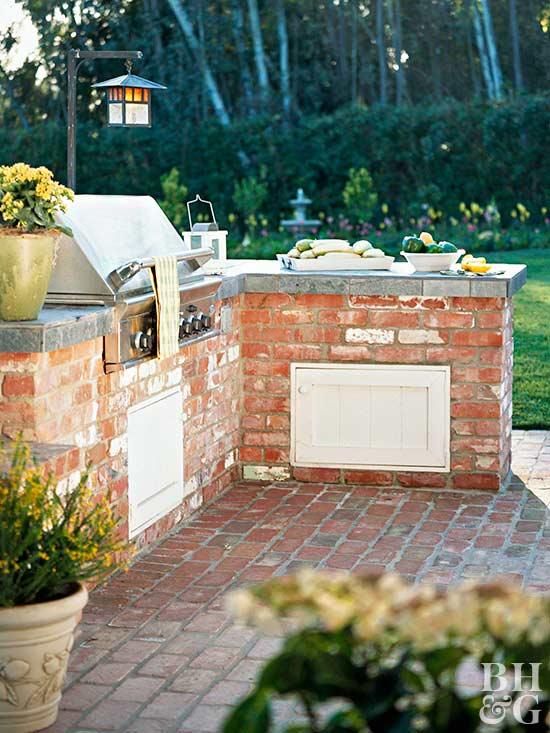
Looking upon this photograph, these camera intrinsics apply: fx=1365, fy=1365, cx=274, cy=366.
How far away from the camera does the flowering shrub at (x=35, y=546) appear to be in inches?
134

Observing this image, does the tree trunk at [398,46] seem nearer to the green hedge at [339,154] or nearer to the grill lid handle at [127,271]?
the green hedge at [339,154]

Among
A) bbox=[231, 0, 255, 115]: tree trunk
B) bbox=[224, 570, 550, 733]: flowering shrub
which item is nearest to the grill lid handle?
bbox=[224, 570, 550, 733]: flowering shrub

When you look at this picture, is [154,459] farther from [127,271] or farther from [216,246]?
[216,246]

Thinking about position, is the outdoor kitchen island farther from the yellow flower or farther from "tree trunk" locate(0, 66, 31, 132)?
"tree trunk" locate(0, 66, 31, 132)

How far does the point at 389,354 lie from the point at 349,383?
0.23 metres

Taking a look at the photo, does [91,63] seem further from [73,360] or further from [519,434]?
[73,360]

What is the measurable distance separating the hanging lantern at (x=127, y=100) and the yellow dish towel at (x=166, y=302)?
1936 mm

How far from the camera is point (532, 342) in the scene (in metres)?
10.7

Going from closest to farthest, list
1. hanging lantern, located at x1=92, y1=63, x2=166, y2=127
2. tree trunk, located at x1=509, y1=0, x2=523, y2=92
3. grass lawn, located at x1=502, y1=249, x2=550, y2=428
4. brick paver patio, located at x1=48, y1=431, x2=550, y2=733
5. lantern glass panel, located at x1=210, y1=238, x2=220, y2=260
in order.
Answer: brick paver patio, located at x1=48, y1=431, x2=550, y2=733 < lantern glass panel, located at x1=210, y1=238, x2=220, y2=260 < hanging lantern, located at x1=92, y1=63, x2=166, y2=127 < grass lawn, located at x1=502, y1=249, x2=550, y2=428 < tree trunk, located at x1=509, y1=0, x2=523, y2=92

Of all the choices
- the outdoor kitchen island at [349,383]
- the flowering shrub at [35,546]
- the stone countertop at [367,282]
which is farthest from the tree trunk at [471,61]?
the flowering shrub at [35,546]

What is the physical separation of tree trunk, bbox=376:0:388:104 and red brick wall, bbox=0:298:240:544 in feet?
37.4

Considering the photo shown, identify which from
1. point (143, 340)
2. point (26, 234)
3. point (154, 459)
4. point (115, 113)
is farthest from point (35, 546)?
point (115, 113)

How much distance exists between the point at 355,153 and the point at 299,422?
10.0 metres

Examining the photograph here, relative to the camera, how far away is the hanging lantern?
684cm
